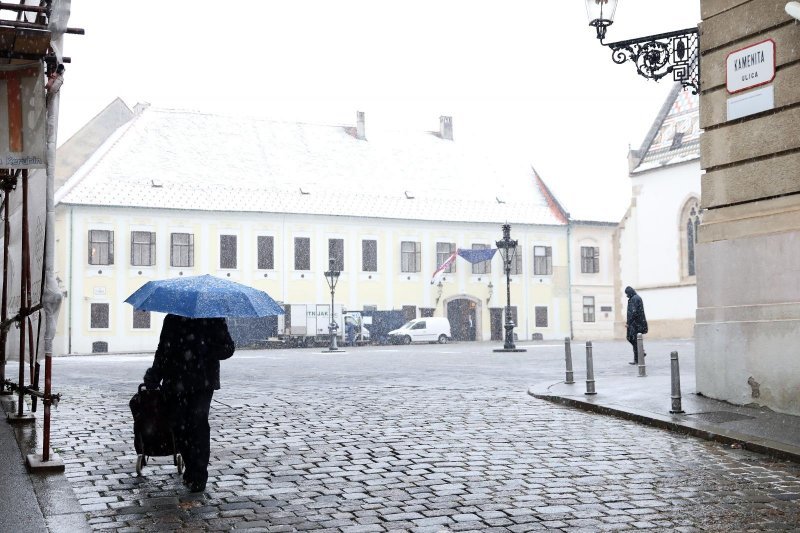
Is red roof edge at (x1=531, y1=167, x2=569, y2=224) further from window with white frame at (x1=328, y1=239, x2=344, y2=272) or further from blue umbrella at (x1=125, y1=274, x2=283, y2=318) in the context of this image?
blue umbrella at (x1=125, y1=274, x2=283, y2=318)

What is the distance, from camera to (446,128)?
61625 millimetres

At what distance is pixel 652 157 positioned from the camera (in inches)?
1935

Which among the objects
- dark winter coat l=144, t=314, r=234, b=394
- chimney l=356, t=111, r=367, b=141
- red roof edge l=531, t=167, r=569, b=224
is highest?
chimney l=356, t=111, r=367, b=141

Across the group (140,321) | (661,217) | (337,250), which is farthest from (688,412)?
(337,250)

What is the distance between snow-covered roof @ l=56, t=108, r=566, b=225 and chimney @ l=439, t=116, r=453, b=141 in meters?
0.40

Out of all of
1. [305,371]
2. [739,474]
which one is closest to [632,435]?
[739,474]

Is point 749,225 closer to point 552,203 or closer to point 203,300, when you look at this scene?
→ point 203,300

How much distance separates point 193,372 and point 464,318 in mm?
48668

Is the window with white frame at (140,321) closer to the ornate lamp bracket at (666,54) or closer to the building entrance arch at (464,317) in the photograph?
the building entrance arch at (464,317)

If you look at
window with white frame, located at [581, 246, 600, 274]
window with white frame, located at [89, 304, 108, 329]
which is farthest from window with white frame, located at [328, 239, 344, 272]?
window with white frame, located at [581, 246, 600, 274]

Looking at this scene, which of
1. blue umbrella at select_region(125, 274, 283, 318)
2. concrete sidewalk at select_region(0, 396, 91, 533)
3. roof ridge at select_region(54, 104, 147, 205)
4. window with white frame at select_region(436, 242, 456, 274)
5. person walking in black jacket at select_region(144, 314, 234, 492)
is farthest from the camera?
window with white frame at select_region(436, 242, 456, 274)

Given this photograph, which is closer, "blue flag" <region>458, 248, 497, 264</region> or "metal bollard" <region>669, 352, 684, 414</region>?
"metal bollard" <region>669, 352, 684, 414</region>

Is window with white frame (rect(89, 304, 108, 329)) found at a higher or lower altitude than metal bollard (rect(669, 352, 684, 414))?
higher

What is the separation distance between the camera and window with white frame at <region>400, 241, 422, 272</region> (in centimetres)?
5438
